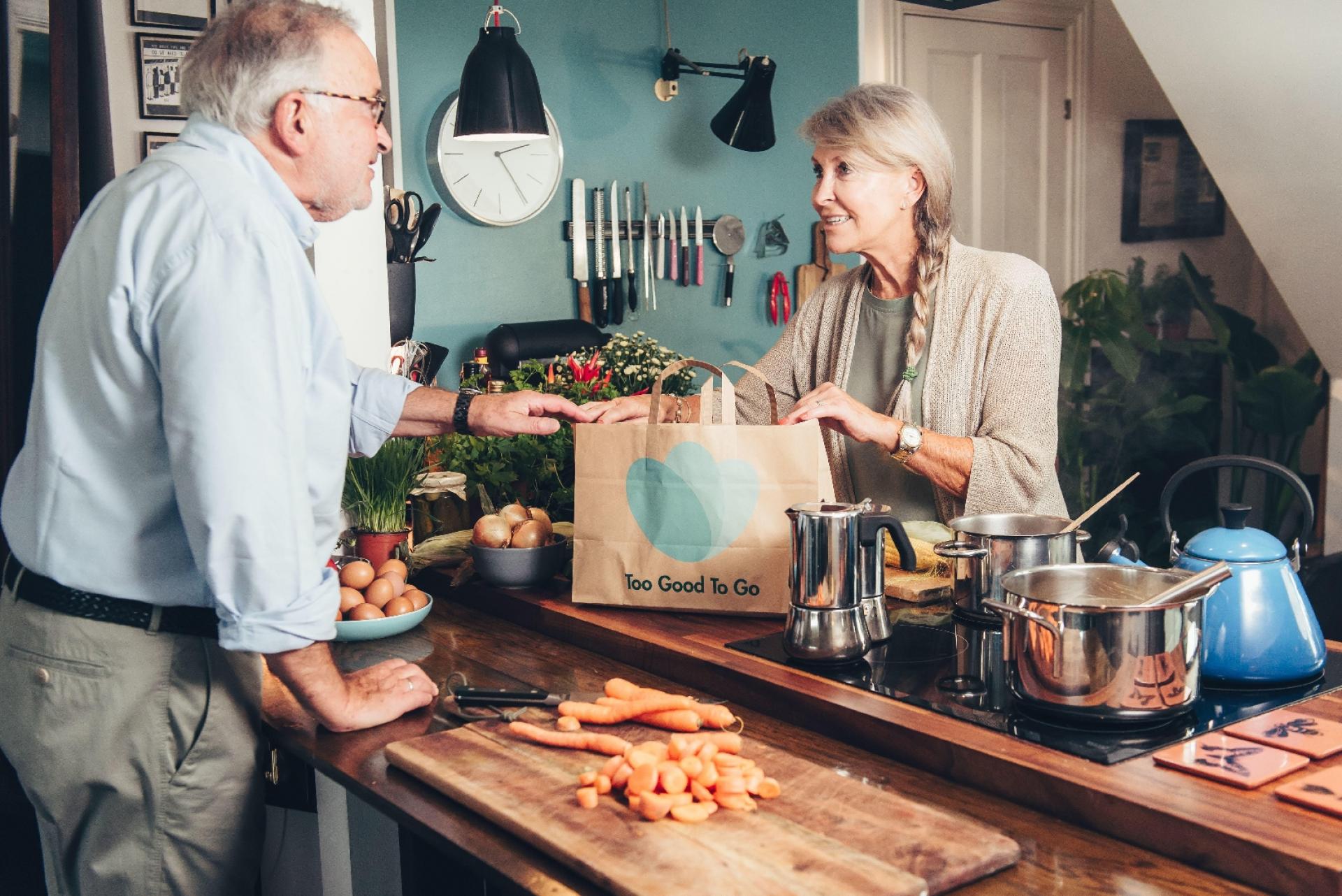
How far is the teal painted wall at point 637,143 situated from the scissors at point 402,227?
924mm

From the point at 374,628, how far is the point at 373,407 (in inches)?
13.9

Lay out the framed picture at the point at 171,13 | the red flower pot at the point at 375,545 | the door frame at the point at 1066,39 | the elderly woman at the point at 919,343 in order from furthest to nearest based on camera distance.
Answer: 1. the door frame at the point at 1066,39
2. the framed picture at the point at 171,13
3. the red flower pot at the point at 375,545
4. the elderly woman at the point at 919,343

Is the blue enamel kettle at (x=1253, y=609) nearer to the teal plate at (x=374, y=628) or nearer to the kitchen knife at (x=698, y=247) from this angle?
the teal plate at (x=374, y=628)

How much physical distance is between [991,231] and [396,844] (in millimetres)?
4686

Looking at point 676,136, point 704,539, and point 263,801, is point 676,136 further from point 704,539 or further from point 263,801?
point 263,801

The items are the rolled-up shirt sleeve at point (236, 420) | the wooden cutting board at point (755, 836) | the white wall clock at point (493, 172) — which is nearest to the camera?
the wooden cutting board at point (755, 836)

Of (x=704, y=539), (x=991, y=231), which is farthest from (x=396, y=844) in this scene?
(x=991, y=231)

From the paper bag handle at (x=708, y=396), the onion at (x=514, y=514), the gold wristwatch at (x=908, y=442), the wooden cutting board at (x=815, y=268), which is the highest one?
the wooden cutting board at (x=815, y=268)

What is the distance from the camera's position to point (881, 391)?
2475mm

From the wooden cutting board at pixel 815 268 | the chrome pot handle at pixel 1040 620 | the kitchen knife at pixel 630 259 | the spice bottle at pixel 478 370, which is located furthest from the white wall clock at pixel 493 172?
the chrome pot handle at pixel 1040 620

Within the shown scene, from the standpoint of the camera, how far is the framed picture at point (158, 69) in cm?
244

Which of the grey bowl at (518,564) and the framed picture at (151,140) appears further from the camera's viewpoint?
the framed picture at (151,140)

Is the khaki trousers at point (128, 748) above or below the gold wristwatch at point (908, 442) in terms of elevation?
below

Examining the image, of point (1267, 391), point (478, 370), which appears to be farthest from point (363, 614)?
point (1267, 391)
